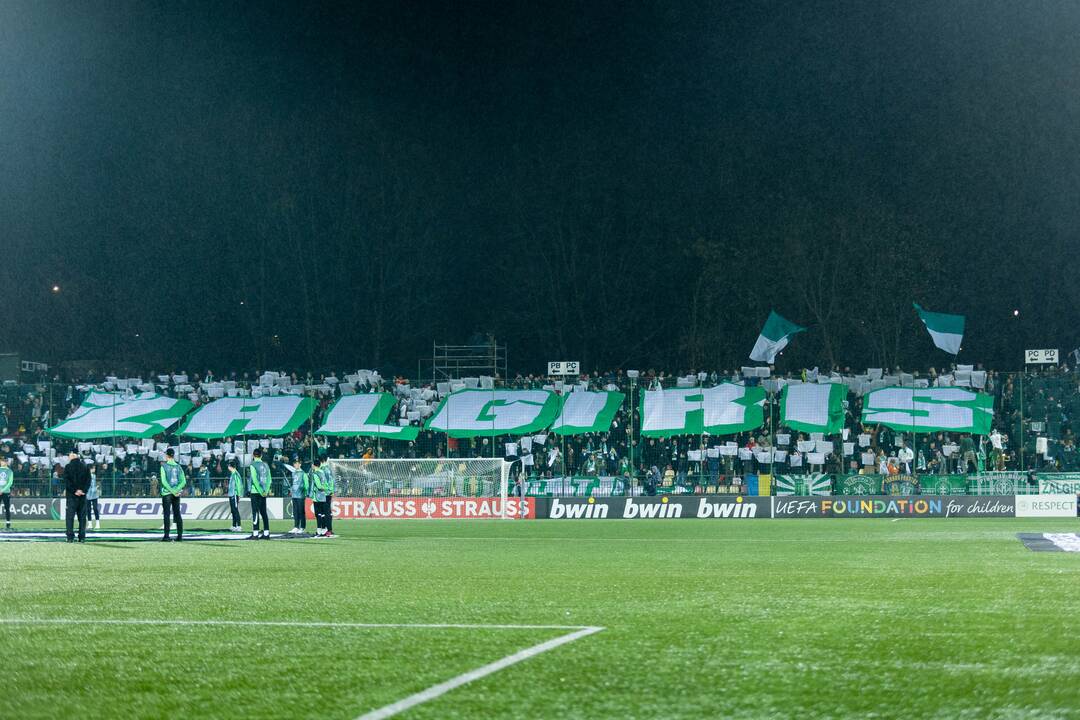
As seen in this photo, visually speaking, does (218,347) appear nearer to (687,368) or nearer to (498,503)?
(687,368)

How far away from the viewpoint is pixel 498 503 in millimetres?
41938

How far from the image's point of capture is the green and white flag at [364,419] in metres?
46.8

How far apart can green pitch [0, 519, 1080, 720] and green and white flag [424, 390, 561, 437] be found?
90.4 ft

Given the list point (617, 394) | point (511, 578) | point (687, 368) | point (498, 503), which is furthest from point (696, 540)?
point (687, 368)

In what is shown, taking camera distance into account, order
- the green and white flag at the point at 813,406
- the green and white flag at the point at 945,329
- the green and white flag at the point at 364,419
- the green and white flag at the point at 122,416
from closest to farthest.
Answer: the green and white flag at the point at 813,406, the green and white flag at the point at 364,419, the green and white flag at the point at 122,416, the green and white flag at the point at 945,329

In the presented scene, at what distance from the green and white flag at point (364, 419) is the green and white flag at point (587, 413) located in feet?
18.4

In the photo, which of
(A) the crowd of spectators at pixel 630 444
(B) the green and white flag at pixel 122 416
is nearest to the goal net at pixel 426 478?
(A) the crowd of spectators at pixel 630 444

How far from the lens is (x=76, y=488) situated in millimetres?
24703

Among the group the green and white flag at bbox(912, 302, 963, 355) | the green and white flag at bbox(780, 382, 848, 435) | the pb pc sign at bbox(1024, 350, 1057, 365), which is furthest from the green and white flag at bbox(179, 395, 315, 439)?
the pb pc sign at bbox(1024, 350, 1057, 365)

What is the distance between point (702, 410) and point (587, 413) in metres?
4.32

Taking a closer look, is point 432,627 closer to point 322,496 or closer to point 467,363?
point 322,496

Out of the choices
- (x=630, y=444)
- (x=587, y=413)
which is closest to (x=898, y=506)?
(x=630, y=444)

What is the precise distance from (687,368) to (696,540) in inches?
1493

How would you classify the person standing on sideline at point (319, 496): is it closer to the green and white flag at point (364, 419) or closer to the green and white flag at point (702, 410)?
the green and white flag at point (364, 419)
